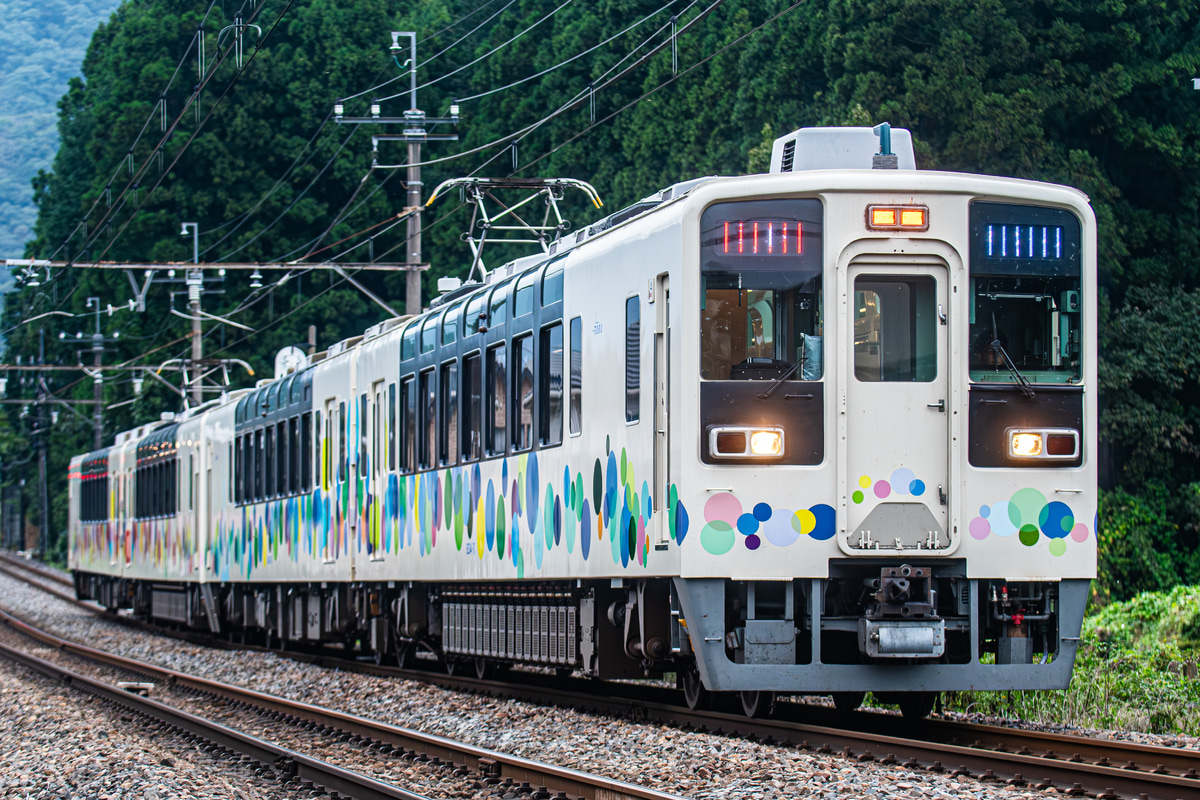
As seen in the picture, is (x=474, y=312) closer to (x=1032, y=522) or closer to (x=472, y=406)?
(x=472, y=406)

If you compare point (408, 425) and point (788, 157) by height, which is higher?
point (788, 157)

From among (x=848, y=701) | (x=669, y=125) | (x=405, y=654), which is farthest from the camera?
(x=669, y=125)

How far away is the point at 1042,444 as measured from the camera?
32.0 feet

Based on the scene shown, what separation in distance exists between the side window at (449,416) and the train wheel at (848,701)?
4.75 m

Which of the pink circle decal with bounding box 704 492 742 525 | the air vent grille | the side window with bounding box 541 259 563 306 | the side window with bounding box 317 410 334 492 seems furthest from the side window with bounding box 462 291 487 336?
the side window with bounding box 317 410 334 492

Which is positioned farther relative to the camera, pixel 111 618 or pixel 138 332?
pixel 138 332

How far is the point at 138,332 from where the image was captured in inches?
2103

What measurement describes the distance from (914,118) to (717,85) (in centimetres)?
823

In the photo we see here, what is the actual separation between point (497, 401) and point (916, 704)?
433 cm

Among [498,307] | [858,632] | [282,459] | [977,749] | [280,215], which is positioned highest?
[280,215]

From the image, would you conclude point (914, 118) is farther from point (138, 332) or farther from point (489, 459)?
point (138, 332)

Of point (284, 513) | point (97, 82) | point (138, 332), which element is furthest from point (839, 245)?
point (97, 82)

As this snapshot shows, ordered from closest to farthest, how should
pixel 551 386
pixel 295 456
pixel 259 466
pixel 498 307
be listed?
pixel 551 386 < pixel 498 307 < pixel 295 456 < pixel 259 466

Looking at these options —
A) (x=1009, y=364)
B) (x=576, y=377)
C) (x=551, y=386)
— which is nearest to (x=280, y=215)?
(x=551, y=386)
